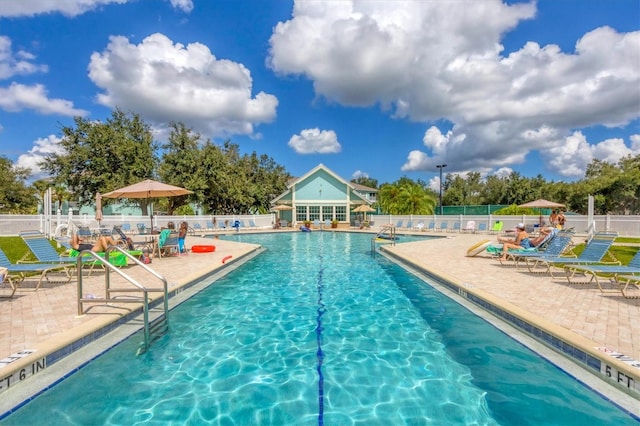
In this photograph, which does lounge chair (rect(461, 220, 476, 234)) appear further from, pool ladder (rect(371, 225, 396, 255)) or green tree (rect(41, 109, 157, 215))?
green tree (rect(41, 109, 157, 215))

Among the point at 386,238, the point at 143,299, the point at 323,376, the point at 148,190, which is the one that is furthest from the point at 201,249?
the point at 386,238

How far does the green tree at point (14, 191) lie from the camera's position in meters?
35.5

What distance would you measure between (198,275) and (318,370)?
4.98m

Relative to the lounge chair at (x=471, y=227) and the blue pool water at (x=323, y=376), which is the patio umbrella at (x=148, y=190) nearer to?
the blue pool water at (x=323, y=376)

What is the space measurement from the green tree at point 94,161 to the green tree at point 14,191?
1454cm

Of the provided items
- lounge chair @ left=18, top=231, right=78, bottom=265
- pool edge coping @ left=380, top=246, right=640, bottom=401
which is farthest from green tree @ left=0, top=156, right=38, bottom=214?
pool edge coping @ left=380, top=246, right=640, bottom=401

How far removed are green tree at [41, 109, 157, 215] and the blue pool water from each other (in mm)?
25386

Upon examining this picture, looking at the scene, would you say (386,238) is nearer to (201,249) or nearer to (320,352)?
(201,249)

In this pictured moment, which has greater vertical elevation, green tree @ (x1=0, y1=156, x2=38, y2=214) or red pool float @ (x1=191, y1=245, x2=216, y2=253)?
green tree @ (x1=0, y1=156, x2=38, y2=214)

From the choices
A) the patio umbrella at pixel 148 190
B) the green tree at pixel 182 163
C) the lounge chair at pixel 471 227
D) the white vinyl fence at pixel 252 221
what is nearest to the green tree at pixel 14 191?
the green tree at pixel 182 163

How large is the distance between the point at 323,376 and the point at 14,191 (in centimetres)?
4792

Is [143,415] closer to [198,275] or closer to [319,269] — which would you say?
→ [198,275]

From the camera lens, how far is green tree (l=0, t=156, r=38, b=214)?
3553cm

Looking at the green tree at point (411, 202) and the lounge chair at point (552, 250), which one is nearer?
the lounge chair at point (552, 250)
